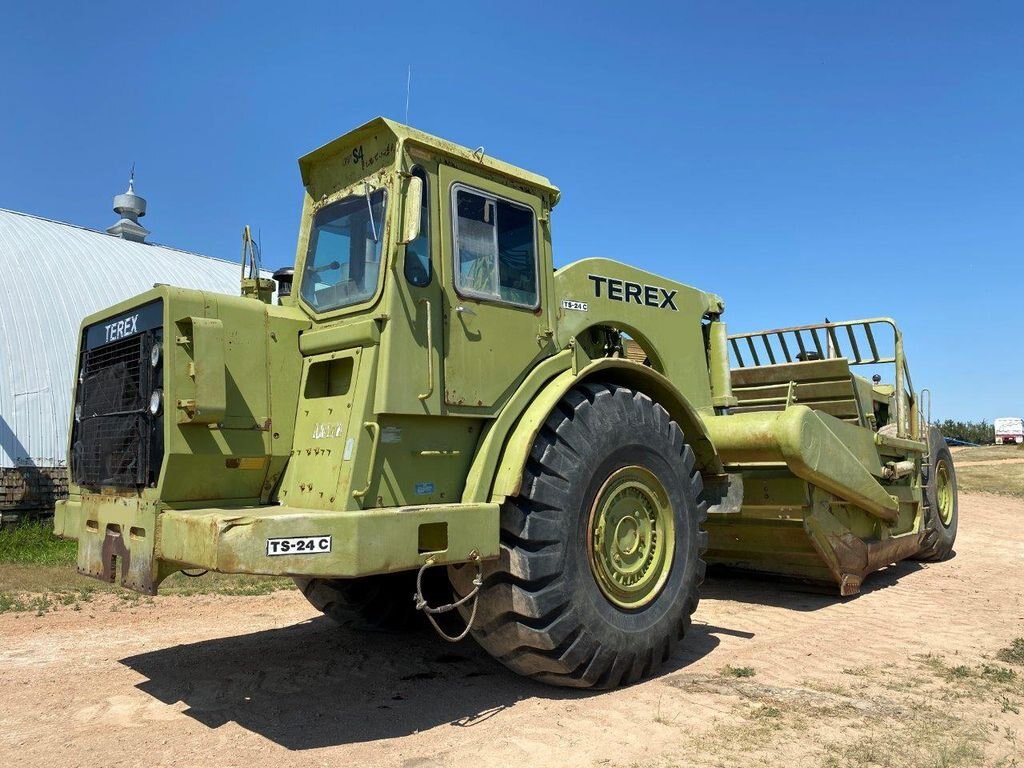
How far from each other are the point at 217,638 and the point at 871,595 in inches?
237

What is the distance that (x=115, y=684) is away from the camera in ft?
16.9

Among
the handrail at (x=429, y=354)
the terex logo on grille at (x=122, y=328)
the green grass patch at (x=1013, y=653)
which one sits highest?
the terex logo on grille at (x=122, y=328)

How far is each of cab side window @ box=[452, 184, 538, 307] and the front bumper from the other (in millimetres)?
1361

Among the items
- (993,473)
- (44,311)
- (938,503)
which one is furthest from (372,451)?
(993,473)

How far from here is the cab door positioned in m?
4.71

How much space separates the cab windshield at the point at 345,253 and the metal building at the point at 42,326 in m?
7.34

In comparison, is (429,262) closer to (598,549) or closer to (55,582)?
(598,549)

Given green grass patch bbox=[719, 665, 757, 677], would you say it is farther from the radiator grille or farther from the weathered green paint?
the radiator grille

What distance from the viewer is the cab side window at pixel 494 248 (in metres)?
4.90

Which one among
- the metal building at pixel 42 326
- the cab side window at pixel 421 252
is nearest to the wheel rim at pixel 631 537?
the cab side window at pixel 421 252

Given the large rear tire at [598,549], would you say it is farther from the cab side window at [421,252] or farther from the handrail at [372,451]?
the cab side window at [421,252]

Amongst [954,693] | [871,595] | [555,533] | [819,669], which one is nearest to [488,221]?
[555,533]

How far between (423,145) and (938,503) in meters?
8.69

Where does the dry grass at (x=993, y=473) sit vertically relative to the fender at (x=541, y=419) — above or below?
below
